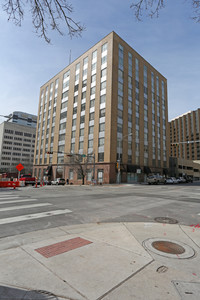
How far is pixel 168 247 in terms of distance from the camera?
3.96 meters

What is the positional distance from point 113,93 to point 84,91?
380 inches

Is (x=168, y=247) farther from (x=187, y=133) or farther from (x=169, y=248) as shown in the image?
(x=187, y=133)

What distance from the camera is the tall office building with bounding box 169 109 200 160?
121 meters

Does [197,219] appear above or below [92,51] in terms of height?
below

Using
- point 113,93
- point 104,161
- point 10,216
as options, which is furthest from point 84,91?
point 10,216

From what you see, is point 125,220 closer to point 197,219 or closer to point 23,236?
point 197,219

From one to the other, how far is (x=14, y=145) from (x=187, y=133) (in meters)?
126

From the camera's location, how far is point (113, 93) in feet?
119

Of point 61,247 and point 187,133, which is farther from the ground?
point 187,133

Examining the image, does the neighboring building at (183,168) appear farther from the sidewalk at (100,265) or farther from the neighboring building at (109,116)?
the sidewalk at (100,265)

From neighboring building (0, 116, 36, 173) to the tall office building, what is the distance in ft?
348

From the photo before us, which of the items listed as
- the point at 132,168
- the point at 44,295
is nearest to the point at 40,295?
the point at 44,295

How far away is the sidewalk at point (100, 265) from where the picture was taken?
7.61 ft

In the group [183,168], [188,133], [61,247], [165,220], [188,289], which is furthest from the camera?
[188,133]
